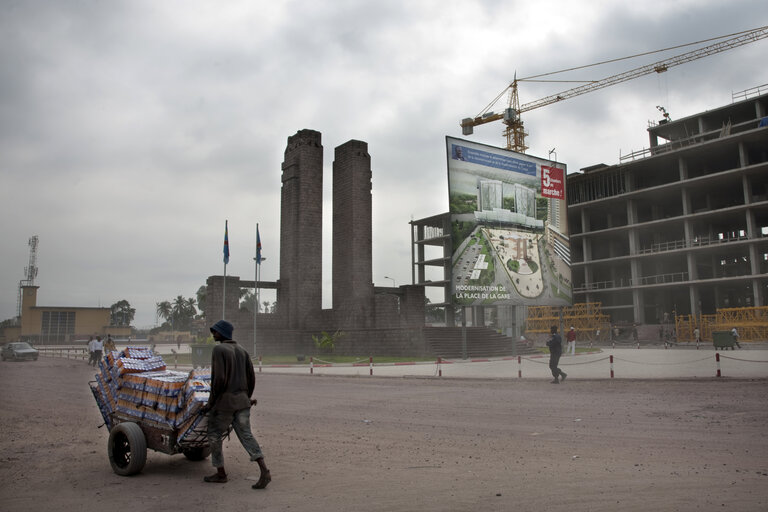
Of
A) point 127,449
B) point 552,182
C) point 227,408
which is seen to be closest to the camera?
point 227,408

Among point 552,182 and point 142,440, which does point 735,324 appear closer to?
point 552,182

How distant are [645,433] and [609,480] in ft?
10.1

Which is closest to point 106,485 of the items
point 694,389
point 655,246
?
point 694,389

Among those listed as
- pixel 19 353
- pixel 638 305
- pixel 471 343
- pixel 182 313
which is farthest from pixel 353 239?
pixel 182 313

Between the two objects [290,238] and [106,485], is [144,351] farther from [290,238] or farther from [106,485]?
[290,238]

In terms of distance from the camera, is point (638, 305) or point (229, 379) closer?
point (229, 379)

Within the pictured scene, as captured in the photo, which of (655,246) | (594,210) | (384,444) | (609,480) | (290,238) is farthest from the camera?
(594,210)

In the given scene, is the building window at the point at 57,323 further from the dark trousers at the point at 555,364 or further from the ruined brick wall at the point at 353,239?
the dark trousers at the point at 555,364

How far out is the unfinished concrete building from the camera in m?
55.2

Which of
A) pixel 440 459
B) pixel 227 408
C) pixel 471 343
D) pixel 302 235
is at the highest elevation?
pixel 302 235

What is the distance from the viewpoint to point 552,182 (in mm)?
30984

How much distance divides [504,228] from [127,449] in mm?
23514

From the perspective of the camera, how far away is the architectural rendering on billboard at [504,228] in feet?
87.7

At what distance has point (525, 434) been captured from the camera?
8.35 metres
